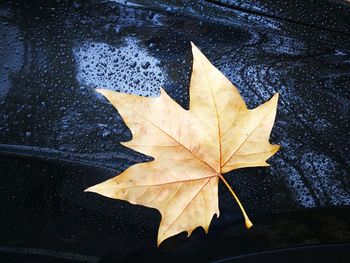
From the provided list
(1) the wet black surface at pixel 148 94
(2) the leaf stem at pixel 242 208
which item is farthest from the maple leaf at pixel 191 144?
(1) the wet black surface at pixel 148 94

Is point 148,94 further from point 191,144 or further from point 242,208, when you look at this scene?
point 242,208

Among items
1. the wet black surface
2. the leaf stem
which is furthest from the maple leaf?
the wet black surface

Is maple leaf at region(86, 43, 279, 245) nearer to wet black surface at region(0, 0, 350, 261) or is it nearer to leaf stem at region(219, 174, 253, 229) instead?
leaf stem at region(219, 174, 253, 229)

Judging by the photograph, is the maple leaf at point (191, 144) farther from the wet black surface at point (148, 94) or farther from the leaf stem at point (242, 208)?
the wet black surface at point (148, 94)

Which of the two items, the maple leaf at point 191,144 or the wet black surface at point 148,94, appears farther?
the wet black surface at point 148,94

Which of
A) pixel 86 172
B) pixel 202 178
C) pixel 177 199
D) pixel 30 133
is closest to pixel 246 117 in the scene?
pixel 202 178
